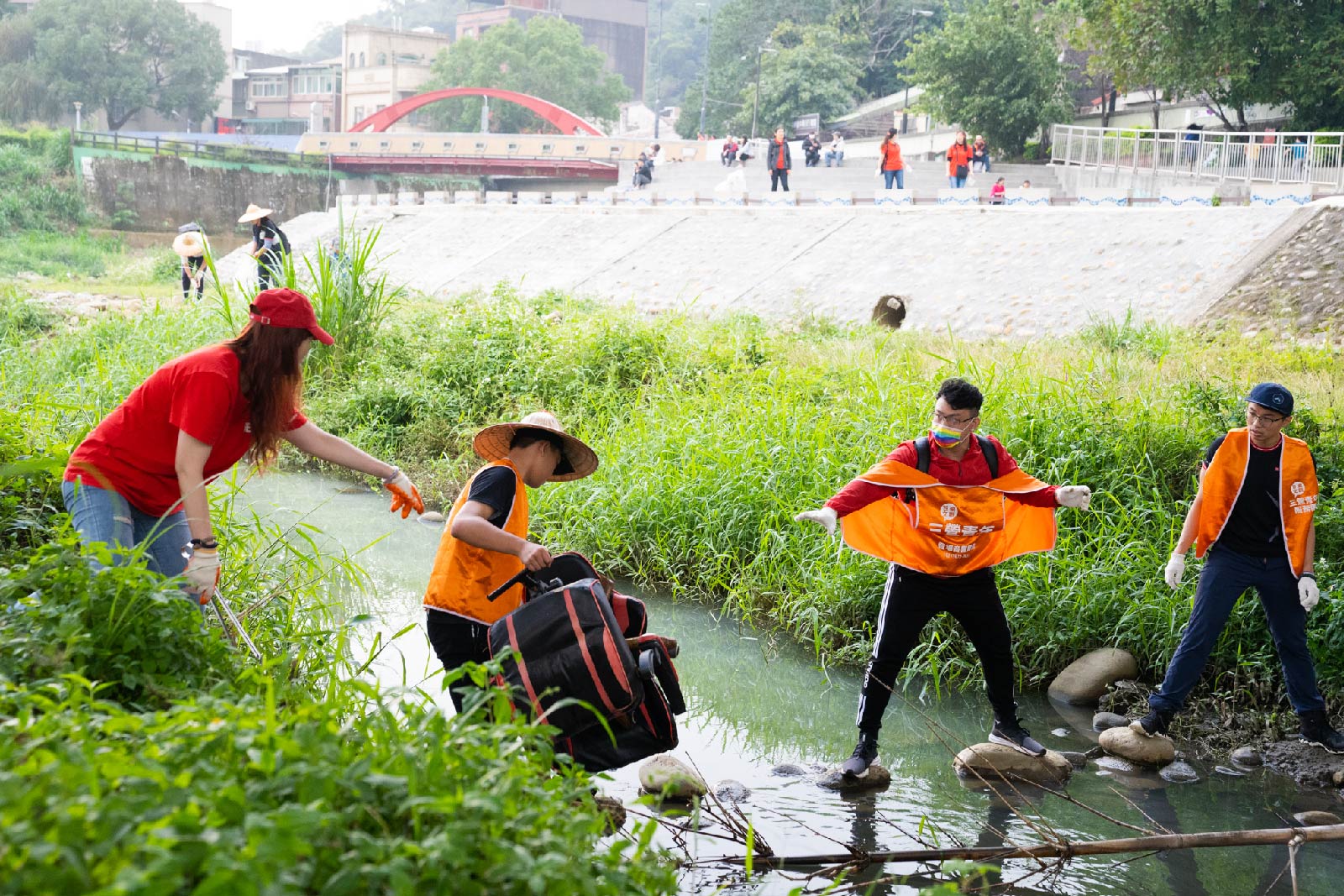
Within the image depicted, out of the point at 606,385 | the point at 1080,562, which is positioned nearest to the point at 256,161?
the point at 606,385

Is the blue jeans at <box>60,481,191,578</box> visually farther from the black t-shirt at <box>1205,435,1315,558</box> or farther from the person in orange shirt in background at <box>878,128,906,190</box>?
the person in orange shirt in background at <box>878,128,906,190</box>

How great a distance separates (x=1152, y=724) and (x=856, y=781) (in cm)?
143

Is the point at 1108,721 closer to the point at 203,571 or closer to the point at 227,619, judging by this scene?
the point at 227,619

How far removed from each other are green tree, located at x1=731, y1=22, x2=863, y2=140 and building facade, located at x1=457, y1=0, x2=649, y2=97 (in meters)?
40.0

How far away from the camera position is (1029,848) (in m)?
3.83

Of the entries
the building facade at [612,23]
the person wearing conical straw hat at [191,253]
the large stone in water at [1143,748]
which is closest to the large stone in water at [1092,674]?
the large stone in water at [1143,748]

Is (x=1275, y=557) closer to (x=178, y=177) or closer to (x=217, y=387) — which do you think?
(x=217, y=387)

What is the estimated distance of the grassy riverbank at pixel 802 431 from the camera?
6.43m

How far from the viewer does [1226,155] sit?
24.5 m

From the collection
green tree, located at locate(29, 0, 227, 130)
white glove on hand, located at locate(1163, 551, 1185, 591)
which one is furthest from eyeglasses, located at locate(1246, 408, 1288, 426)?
green tree, located at locate(29, 0, 227, 130)

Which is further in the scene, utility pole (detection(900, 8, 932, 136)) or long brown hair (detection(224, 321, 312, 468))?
utility pole (detection(900, 8, 932, 136))

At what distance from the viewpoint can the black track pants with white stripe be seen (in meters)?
4.89

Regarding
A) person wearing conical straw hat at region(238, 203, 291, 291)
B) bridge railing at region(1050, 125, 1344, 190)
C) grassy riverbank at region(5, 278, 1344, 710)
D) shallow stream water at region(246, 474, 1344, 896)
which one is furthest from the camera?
bridge railing at region(1050, 125, 1344, 190)

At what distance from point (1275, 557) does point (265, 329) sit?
164 inches
